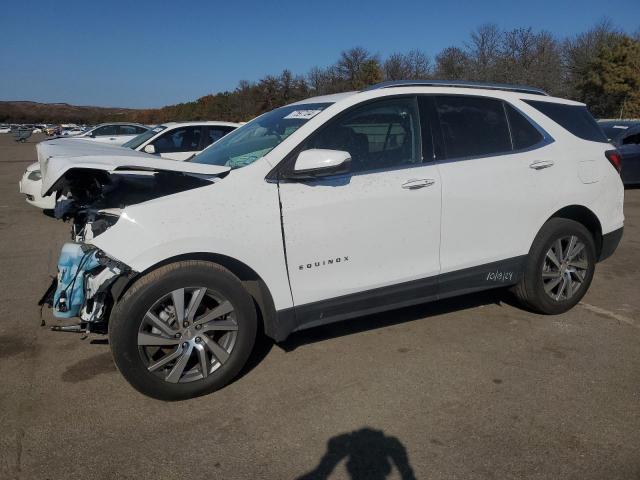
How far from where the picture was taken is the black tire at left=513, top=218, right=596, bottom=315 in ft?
13.8

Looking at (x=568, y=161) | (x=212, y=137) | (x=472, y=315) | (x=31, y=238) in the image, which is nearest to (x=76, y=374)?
(x=472, y=315)

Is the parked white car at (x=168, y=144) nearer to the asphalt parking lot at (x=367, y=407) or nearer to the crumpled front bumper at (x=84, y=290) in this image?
the asphalt parking lot at (x=367, y=407)

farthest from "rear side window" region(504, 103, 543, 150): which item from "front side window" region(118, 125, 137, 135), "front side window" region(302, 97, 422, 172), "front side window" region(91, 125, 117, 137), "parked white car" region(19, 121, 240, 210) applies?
"front side window" region(91, 125, 117, 137)

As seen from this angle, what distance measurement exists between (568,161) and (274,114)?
241 cm

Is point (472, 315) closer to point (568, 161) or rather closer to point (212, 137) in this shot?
point (568, 161)

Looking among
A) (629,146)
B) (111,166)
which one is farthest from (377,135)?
(629,146)

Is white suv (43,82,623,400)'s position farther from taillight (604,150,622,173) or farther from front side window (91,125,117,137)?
front side window (91,125,117,137)

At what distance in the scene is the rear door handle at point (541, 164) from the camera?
407cm

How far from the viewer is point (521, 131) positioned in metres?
4.16

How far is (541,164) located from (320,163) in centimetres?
196

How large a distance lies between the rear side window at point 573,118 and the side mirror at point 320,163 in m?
1.99

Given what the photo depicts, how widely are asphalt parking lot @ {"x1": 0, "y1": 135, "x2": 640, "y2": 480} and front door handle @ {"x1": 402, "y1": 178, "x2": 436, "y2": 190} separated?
1215 millimetres

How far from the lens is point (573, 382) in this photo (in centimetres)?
338

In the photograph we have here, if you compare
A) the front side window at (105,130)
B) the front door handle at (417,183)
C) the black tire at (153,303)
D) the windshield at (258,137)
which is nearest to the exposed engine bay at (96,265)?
the black tire at (153,303)
